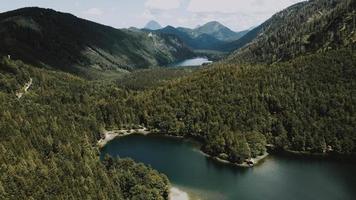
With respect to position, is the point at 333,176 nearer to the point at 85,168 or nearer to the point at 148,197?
the point at 148,197

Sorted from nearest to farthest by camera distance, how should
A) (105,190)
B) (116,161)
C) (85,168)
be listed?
1. (105,190)
2. (85,168)
3. (116,161)

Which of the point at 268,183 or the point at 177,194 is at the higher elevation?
the point at 177,194

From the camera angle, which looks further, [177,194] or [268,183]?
[268,183]

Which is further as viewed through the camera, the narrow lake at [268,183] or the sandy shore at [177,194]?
the narrow lake at [268,183]

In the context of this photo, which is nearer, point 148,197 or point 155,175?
point 148,197

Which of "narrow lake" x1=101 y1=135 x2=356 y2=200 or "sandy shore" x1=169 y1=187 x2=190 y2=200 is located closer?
"sandy shore" x1=169 y1=187 x2=190 y2=200

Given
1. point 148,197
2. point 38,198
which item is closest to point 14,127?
point 38,198

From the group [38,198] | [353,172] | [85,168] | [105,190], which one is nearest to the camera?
[38,198]

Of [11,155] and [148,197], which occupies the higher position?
[11,155]

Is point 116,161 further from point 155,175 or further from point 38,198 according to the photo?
point 38,198
